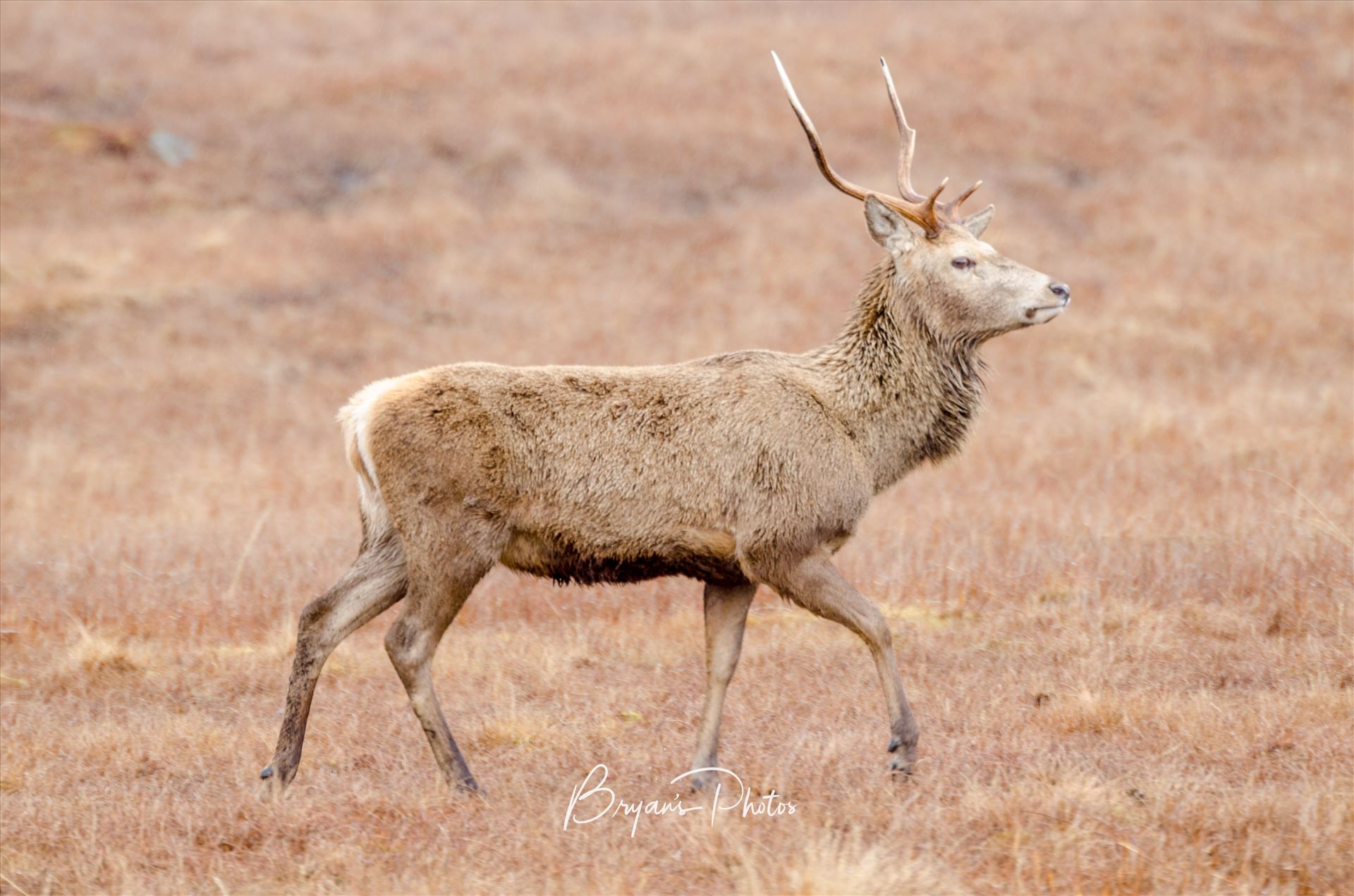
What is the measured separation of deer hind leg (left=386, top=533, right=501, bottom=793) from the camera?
20.0ft

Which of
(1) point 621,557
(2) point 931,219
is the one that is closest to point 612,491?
(1) point 621,557

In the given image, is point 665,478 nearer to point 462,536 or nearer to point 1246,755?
point 462,536

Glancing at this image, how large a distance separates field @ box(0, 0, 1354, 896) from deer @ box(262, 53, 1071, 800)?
49 cm

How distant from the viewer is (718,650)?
6395 mm

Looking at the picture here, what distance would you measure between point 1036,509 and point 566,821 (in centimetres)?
639

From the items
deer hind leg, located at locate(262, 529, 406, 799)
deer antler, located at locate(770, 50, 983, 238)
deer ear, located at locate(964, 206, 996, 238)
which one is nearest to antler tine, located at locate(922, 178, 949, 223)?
deer antler, located at locate(770, 50, 983, 238)

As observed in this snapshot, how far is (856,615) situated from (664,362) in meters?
11.5

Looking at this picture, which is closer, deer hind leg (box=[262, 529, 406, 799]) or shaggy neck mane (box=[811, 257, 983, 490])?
deer hind leg (box=[262, 529, 406, 799])

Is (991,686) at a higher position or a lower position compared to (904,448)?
lower

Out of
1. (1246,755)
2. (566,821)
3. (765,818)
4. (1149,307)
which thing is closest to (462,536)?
(566,821)

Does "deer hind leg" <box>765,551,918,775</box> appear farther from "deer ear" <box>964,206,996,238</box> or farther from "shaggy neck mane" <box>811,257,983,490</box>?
"deer ear" <box>964,206,996,238</box>

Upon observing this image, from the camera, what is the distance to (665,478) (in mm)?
6164

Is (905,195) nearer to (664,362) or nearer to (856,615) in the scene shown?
(856,615)

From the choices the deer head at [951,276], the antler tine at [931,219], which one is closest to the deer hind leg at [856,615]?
the deer head at [951,276]
